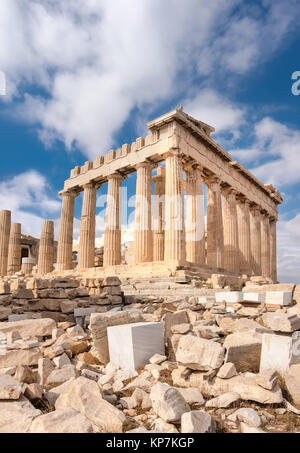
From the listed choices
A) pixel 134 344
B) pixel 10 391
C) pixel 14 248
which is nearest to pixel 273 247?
pixel 14 248

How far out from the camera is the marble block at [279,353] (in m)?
4.12

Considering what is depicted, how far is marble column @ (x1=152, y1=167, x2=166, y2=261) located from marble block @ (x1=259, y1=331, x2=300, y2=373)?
17.6 meters

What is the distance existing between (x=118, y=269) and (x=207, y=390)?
15.5 metres

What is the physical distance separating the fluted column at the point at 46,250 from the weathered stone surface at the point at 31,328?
66.0ft

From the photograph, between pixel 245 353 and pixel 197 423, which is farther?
pixel 245 353

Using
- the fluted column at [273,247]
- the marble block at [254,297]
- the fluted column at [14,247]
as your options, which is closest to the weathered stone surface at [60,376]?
the marble block at [254,297]

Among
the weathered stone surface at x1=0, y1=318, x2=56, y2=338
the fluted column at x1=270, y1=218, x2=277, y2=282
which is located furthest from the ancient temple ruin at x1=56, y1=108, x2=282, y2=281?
the weathered stone surface at x1=0, y1=318, x2=56, y2=338

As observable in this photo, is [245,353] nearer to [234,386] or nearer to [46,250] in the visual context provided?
[234,386]

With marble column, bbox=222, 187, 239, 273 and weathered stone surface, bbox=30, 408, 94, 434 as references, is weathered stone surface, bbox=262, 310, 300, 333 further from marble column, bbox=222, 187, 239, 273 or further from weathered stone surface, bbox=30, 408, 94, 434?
marble column, bbox=222, 187, 239, 273

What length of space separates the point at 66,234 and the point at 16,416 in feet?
75.5

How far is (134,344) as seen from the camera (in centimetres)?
470

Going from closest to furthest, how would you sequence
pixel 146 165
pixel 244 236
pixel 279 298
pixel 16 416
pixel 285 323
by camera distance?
pixel 16 416 < pixel 285 323 < pixel 279 298 < pixel 146 165 < pixel 244 236

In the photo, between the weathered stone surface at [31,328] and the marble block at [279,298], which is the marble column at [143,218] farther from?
the weathered stone surface at [31,328]
